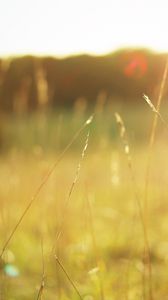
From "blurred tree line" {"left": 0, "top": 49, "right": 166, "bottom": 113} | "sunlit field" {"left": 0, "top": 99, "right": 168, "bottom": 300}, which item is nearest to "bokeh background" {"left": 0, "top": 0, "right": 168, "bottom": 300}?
"sunlit field" {"left": 0, "top": 99, "right": 168, "bottom": 300}

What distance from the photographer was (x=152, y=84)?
15.4 metres

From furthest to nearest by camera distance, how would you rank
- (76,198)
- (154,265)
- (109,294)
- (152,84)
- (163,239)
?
(152,84) → (76,198) → (163,239) → (154,265) → (109,294)

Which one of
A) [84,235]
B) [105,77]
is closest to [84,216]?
[84,235]

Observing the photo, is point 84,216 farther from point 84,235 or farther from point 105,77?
point 105,77

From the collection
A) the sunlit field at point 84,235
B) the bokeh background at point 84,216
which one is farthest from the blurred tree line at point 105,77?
the sunlit field at point 84,235

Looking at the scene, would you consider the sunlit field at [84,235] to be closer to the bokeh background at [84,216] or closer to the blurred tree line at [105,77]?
the bokeh background at [84,216]

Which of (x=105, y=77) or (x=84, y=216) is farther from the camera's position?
(x=105, y=77)

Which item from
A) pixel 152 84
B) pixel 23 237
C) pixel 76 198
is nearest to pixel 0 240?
pixel 23 237

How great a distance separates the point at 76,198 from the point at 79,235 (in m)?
1.15

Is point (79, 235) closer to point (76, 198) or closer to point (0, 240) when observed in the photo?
point (0, 240)

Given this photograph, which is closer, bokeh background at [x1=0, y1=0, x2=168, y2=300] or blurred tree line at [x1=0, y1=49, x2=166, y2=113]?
bokeh background at [x1=0, y1=0, x2=168, y2=300]

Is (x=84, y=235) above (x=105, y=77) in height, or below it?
above

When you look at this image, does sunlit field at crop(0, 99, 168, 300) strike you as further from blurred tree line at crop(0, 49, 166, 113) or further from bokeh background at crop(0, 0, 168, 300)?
blurred tree line at crop(0, 49, 166, 113)

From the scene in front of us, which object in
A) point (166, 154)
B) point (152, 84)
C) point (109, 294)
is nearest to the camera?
point (109, 294)
